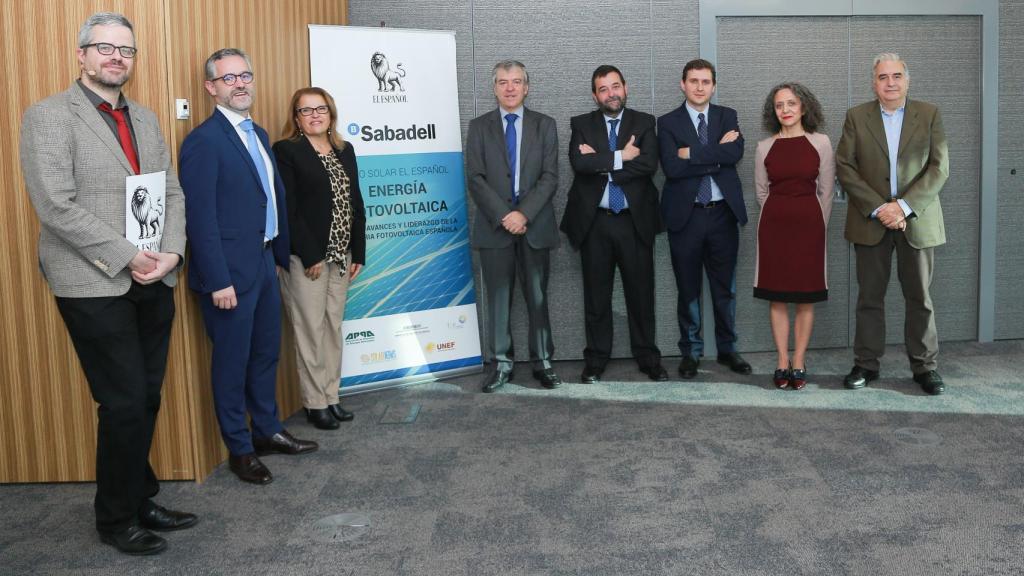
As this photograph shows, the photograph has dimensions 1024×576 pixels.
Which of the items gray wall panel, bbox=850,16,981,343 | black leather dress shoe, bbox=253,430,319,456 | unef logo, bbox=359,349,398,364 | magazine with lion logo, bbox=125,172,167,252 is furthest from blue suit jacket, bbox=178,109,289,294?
gray wall panel, bbox=850,16,981,343

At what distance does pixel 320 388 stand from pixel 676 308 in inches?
98.5

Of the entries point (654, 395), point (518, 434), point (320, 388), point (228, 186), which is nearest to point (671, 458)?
point (518, 434)

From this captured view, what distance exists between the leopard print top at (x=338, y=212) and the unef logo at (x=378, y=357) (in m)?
0.82

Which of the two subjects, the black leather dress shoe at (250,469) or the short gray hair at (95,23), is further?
the black leather dress shoe at (250,469)

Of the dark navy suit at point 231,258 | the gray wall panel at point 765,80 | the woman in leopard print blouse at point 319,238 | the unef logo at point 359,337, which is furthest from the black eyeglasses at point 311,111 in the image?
the gray wall panel at point 765,80

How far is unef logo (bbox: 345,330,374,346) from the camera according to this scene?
5.15 meters

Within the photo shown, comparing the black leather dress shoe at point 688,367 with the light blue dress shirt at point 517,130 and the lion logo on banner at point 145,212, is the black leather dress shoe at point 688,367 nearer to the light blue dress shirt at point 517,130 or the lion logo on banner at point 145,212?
the light blue dress shirt at point 517,130

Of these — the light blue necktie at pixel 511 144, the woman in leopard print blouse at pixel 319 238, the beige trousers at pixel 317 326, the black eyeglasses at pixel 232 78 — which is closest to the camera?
the black eyeglasses at pixel 232 78

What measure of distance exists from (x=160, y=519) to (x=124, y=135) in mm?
1358

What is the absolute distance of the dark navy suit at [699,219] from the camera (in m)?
5.18

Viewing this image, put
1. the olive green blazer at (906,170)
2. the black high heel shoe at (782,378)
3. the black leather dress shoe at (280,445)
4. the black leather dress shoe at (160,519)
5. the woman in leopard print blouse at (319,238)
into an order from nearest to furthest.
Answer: the black leather dress shoe at (160,519)
the black leather dress shoe at (280,445)
the woman in leopard print blouse at (319,238)
the olive green blazer at (906,170)
the black high heel shoe at (782,378)

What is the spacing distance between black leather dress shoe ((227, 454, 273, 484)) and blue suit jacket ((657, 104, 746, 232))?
2767 millimetres

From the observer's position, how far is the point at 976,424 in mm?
4223

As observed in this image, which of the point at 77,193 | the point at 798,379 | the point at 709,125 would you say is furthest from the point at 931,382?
the point at 77,193
